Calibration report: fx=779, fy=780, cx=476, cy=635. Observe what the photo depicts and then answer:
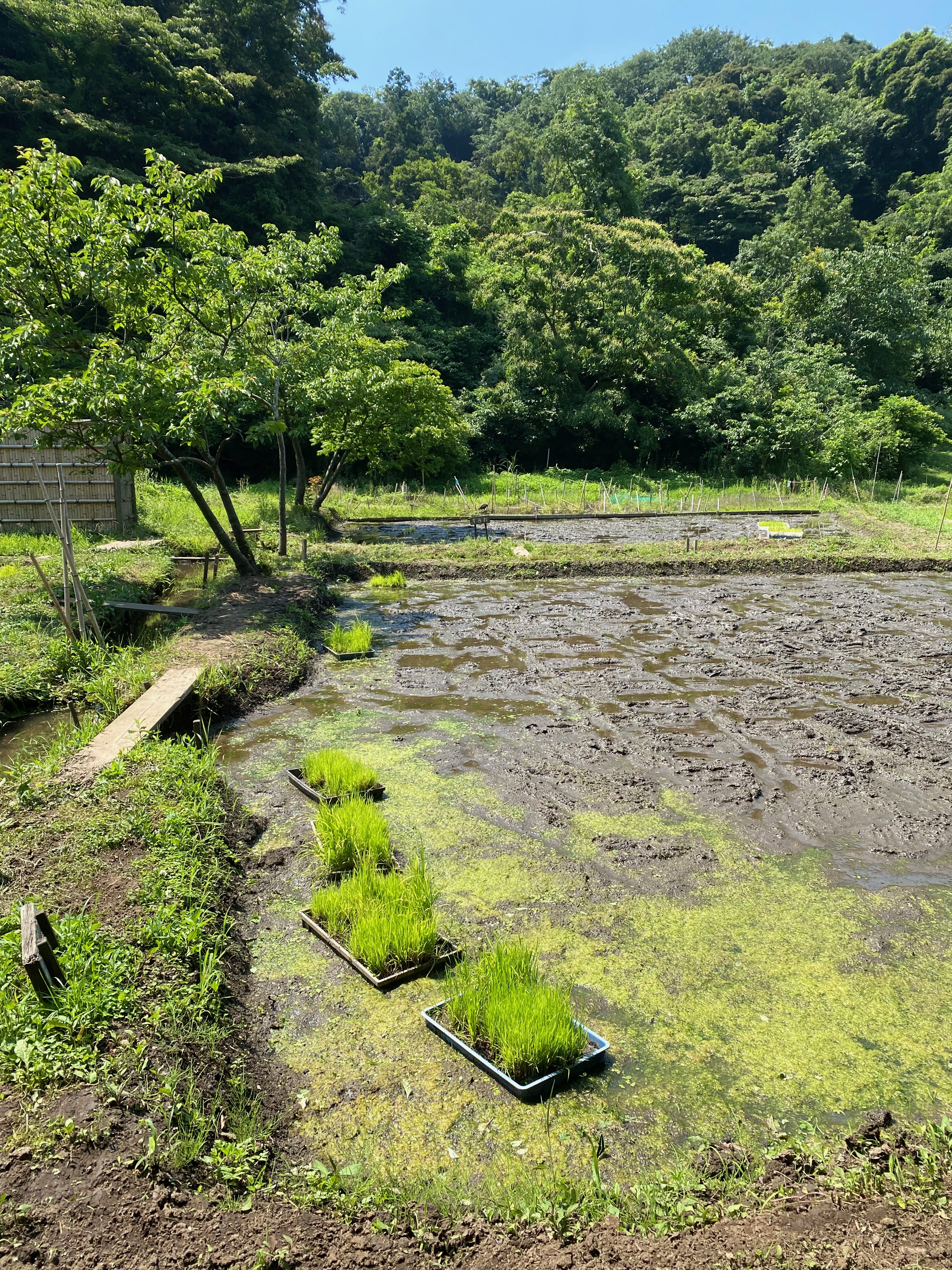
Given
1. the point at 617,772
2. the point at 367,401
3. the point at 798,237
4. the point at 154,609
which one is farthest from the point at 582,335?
the point at 617,772

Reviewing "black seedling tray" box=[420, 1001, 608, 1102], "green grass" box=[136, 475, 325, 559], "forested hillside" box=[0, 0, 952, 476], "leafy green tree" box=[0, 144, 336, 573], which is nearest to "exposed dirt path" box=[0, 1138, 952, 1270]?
"black seedling tray" box=[420, 1001, 608, 1102]

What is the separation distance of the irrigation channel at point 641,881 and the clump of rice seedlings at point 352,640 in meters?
0.29

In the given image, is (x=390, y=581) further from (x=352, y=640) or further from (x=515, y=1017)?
(x=515, y=1017)

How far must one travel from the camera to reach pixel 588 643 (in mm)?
10258

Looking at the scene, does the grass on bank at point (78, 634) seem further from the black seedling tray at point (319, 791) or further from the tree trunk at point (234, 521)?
the black seedling tray at point (319, 791)

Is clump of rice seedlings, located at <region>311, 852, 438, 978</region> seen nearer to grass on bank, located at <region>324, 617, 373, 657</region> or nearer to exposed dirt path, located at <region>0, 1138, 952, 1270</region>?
exposed dirt path, located at <region>0, 1138, 952, 1270</region>

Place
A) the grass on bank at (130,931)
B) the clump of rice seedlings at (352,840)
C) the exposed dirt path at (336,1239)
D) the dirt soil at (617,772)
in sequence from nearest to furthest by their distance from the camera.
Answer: the exposed dirt path at (336,1239) → the dirt soil at (617,772) → the grass on bank at (130,931) → the clump of rice seedlings at (352,840)

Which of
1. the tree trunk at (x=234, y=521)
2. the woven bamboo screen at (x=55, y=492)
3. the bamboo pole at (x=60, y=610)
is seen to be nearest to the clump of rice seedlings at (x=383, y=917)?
the bamboo pole at (x=60, y=610)

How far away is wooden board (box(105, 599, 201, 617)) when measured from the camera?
972 cm

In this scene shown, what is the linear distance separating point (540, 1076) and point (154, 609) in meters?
8.07

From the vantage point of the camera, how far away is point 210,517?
36.4 ft

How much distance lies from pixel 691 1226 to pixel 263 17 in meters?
38.9

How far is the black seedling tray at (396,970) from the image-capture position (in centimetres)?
386

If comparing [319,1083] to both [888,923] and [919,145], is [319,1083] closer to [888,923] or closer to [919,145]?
[888,923]
